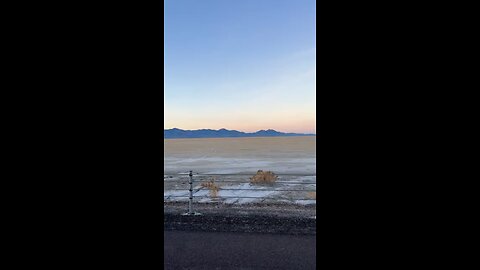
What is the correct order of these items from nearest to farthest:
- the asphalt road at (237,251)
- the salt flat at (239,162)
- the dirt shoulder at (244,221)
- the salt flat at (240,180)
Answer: the asphalt road at (237,251), the dirt shoulder at (244,221), the salt flat at (240,180), the salt flat at (239,162)

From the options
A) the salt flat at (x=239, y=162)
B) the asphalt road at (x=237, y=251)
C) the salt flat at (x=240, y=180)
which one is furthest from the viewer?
the salt flat at (x=239, y=162)

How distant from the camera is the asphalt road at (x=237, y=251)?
8.70 ft

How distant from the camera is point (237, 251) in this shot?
2.95m

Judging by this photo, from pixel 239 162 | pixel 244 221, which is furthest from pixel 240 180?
pixel 239 162

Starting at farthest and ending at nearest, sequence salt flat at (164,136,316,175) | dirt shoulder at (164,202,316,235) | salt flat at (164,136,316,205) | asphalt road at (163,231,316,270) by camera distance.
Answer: salt flat at (164,136,316,175), salt flat at (164,136,316,205), dirt shoulder at (164,202,316,235), asphalt road at (163,231,316,270)

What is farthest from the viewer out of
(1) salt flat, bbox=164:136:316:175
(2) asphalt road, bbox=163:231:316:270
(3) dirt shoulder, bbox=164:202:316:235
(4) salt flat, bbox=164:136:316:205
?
(1) salt flat, bbox=164:136:316:175

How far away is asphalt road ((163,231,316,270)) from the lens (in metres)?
2.65

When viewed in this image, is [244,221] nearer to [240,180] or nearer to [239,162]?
[240,180]

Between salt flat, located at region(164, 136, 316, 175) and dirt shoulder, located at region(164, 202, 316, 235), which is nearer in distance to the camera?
dirt shoulder, located at region(164, 202, 316, 235)

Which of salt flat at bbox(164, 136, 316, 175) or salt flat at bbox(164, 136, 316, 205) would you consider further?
salt flat at bbox(164, 136, 316, 175)
